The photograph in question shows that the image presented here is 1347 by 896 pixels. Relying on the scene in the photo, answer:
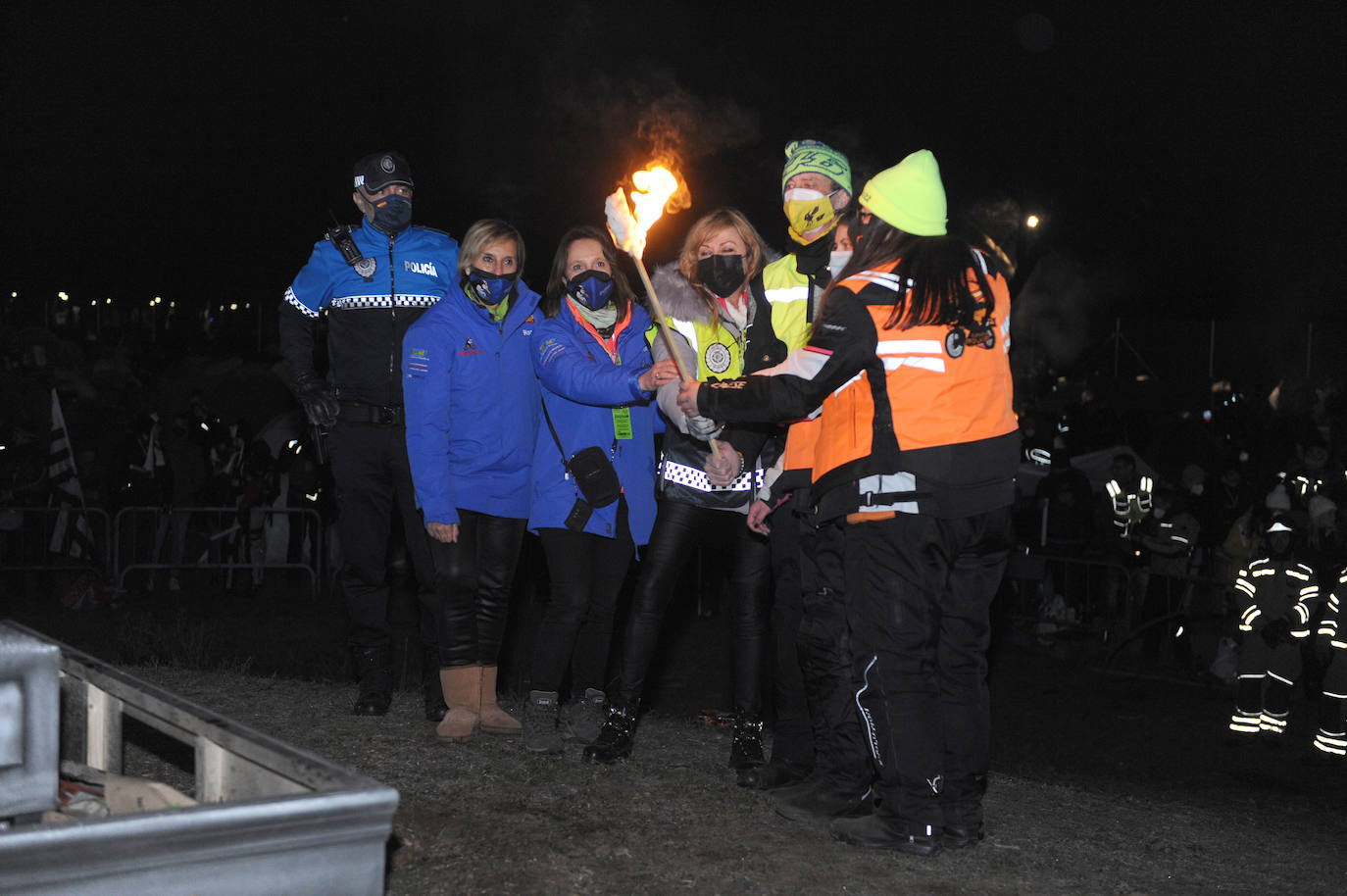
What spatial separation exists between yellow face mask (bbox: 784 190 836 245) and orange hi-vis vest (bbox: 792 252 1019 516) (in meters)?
0.82

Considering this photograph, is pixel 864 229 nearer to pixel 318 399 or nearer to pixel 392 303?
pixel 392 303

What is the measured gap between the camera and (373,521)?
21.5 ft

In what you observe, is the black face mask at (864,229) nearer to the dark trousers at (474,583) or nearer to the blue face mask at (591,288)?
the blue face mask at (591,288)

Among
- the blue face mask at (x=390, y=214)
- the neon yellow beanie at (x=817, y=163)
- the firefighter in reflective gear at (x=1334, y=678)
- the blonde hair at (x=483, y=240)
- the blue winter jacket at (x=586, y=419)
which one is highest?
the neon yellow beanie at (x=817, y=163)

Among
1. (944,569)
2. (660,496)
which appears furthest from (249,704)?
(944,569)

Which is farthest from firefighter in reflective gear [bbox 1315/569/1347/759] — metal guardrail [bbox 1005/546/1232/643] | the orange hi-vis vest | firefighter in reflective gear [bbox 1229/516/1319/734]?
the orange hi-vis vest

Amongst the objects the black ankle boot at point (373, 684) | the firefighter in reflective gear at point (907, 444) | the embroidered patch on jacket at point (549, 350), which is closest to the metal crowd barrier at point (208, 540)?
the black ankle boot at point (373, 684)

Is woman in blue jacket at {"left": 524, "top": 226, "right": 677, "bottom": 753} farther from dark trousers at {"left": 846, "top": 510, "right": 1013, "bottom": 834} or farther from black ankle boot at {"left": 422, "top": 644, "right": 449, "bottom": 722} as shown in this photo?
dark trousers at {"left": 846, "top": 510, "right": 1013, "bottom": 834}

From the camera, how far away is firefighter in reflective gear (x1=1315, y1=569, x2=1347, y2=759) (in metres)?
9.35

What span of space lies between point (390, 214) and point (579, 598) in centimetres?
215

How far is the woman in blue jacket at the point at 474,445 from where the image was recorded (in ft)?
19.8

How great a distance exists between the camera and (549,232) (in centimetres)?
1952

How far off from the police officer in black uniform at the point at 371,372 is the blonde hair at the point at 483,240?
0.48 meters

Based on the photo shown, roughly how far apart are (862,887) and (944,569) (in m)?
1.09
